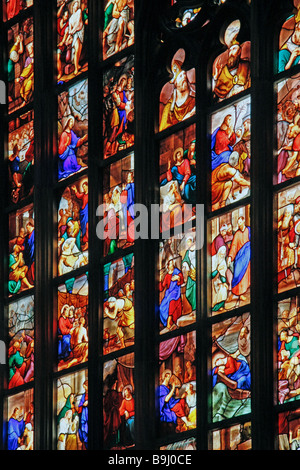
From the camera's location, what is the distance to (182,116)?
20500 mm

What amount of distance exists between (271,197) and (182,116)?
5.24 feet

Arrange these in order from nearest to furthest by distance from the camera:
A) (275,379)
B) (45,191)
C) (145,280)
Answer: (275,379), (145,280), (45,191)

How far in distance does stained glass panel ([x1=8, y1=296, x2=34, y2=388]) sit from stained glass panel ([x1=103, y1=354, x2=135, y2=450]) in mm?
1160

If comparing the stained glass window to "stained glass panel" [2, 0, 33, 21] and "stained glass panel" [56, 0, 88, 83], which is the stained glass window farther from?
"stained glass panel" [2, 0, 33, 21]

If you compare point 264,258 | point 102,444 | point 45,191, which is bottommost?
point 102,444

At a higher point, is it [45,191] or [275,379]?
[45,191]

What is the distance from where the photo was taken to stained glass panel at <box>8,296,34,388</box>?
21.5 meters

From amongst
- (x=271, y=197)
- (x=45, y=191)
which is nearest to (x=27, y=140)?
(x=45, y=191)

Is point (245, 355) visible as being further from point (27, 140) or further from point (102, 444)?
point (27, 140)

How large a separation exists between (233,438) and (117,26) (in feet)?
14.4

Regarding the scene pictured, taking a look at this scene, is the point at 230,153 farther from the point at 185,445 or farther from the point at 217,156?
the point at 185,445

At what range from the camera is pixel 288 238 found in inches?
755

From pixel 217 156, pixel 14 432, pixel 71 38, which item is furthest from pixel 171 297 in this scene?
pixel 71 38

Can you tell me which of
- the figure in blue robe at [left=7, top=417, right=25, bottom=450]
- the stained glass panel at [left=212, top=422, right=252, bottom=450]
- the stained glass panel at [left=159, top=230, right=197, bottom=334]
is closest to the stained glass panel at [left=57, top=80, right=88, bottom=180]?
the stained glass panel at [left=159, top=230, right=197, bottom=334]
